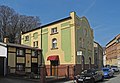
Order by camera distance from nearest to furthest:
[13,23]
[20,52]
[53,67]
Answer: [20,52] → [53,67] → [13,23]

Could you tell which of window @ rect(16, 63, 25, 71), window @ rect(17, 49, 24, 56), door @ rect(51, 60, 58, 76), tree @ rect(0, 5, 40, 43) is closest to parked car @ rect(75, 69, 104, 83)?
door @ rect(51, 60, 58, 76)

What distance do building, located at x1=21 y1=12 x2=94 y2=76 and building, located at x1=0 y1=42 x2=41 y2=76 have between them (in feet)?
6.67

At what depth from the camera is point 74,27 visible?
32688 mm

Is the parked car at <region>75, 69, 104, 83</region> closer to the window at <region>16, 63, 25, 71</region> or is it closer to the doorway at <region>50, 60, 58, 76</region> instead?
the doorway at <region>50, 60, 58, 76</region>

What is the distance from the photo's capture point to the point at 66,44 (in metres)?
33.7

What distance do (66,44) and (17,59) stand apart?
7.35 m

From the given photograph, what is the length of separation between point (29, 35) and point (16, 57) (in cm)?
1021

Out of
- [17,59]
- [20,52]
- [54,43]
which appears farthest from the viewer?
[54,43]

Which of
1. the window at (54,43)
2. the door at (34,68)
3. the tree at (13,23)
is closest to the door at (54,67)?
the window at (54,43)

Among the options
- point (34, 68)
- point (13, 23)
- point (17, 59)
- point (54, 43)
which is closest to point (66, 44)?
point (54, 43)

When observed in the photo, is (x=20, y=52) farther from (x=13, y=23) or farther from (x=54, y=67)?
(x=13, y=23)

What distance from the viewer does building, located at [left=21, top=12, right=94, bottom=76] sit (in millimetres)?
32531

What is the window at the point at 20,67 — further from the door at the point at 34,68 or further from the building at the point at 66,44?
the building at the point at 66,44

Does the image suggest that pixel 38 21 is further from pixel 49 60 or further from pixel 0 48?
pixel 0 48
